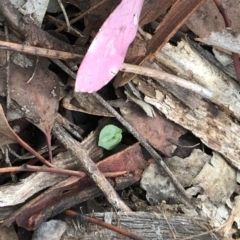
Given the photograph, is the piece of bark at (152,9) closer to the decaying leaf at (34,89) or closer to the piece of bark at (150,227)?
the decaying leaf at (34,89)

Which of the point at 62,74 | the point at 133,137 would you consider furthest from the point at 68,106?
the point at 133,137

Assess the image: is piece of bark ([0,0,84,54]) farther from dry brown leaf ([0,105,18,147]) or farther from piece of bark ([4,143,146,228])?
piece of bark ([4,143,146,228])

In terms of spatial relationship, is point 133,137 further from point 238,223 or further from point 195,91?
point 238,223

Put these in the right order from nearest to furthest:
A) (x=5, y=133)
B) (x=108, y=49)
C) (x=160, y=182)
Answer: (x=108, y=49) → (x=5, y=133) → (x=160, y=182)

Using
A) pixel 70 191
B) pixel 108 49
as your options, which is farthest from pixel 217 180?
pixel 108 49

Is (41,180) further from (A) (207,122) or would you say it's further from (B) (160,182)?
Result: (A) (207,122)

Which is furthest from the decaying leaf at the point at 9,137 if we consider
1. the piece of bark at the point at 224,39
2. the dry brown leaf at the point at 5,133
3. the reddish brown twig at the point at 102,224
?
the piece of bark at the point at 224,39

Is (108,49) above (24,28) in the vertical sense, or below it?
above
